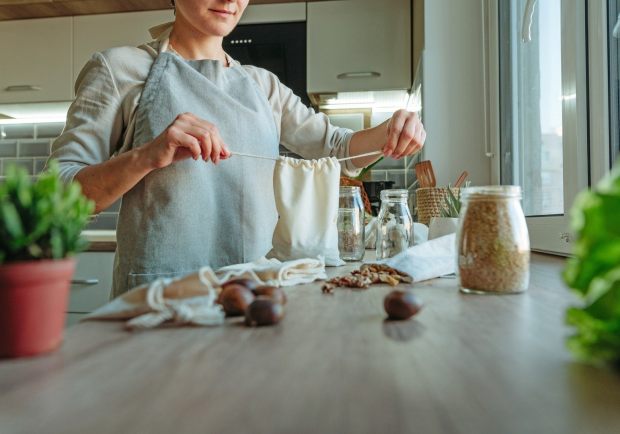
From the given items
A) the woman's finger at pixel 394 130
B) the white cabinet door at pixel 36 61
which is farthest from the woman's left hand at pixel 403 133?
the white cabinet door at pixel 36 61

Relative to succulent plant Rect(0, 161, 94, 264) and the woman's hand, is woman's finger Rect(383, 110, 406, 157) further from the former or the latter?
succulent plant Rect(0, 161, 94, 264)

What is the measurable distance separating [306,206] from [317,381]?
733 mm

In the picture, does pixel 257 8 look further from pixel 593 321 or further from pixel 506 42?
pixel 593 321

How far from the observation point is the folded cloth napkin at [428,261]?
82 cm

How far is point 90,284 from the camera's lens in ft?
8.02

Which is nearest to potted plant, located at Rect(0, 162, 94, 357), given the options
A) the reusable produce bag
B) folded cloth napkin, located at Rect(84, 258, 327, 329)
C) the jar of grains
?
folded cloth napkin, located at Rect(84, 258, 327, 329)

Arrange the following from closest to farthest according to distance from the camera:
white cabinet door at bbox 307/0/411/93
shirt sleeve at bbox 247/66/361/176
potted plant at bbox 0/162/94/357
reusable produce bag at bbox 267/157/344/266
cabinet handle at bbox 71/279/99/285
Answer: potted plant at bbox 0/162/94/357 → reusable produce bag at bbox 267/157/344/266 → shirt sleeve at bbox 247/66/361/176 → cabinet handle at bbox 71/279/99/285 → white cabinet door at bbox 307/0/411/93

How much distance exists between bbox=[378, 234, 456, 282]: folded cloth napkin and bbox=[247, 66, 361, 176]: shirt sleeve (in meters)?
0.52

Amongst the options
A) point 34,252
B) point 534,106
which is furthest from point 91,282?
point 34,252

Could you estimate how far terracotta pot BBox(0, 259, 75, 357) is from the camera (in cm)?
35

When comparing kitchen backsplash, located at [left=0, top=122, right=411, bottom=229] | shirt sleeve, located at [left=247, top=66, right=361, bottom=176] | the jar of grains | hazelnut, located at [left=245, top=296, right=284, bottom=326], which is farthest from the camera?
kitchen backsplash, located at [left=0, top=122, right=411, bottom=229]

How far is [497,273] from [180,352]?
0.40 m

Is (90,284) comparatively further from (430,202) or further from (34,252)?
(34,252)

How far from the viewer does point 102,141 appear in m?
1.18
